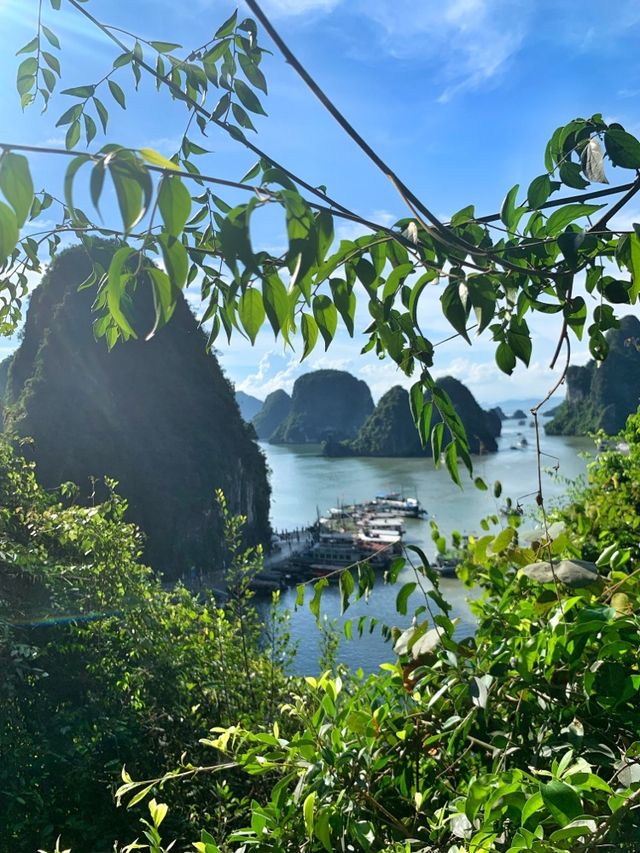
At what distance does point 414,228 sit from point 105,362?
3046cm

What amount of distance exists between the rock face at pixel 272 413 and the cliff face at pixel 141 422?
46.1m

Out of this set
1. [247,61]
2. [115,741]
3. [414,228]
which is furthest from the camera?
[115,741]

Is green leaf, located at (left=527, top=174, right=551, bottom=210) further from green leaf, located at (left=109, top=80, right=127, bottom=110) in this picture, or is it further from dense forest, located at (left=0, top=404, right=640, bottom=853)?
green leaf, located at (left=109, top=80, right=127, bottom=110)

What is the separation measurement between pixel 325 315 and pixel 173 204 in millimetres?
206

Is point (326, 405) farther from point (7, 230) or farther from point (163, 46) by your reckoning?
point (7, 230)

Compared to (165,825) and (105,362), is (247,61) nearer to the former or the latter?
(165,825)

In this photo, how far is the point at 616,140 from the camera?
0.55 meters

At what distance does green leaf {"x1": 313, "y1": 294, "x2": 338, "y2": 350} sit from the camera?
21.0 inches

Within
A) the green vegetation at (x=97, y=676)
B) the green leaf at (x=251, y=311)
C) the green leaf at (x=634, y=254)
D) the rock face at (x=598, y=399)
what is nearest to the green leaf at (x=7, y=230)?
the green leaf at (x=251, y=311)

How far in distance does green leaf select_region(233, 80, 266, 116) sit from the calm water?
1103 centimetres

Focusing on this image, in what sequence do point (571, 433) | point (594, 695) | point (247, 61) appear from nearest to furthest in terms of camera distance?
point (594, 695)
point (247, 61)
point (571, 433)

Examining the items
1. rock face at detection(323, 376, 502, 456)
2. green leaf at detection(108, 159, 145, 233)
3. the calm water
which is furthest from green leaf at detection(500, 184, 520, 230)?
rock face at detection(323, 376, 502, 456)

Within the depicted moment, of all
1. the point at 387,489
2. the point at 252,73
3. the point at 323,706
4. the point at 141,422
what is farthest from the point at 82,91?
the point at 387,489

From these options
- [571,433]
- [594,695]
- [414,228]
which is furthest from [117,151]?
[571,433]
